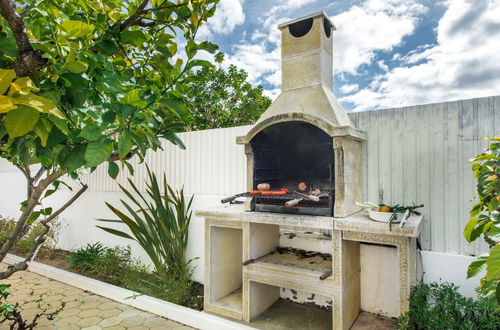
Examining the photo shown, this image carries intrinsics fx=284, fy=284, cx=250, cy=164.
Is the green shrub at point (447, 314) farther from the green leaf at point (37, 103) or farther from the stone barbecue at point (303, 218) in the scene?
the green leaf at point (37, 103)

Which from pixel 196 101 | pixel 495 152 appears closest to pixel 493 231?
pixel 495 152

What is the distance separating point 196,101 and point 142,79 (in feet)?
28.5

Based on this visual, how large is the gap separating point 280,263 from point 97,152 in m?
2.43

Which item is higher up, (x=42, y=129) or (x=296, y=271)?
(x=42, y=129)

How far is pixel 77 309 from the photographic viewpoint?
3199 mm

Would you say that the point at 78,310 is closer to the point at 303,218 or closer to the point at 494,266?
the point at 303,218

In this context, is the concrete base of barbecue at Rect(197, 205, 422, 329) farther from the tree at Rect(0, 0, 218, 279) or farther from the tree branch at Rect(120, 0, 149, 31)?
the tree branch at Rect(120, 0, 149, 31)

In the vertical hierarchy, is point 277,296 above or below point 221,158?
below

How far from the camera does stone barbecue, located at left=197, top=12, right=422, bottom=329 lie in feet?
7.97

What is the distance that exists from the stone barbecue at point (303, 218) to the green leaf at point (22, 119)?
2.07 metres

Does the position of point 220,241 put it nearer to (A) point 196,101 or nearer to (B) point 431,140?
(B) point 431,140

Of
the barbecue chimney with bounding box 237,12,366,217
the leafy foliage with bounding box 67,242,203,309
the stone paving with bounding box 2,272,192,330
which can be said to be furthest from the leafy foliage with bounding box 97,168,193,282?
the barbecue chimney with bounding box 237,12,366,217

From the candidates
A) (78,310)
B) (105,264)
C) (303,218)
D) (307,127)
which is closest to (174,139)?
(303,218)

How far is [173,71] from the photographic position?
104cm
